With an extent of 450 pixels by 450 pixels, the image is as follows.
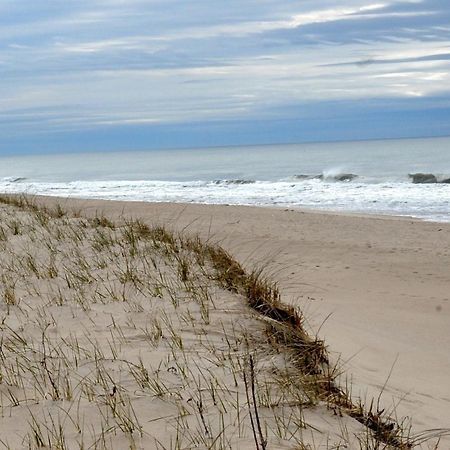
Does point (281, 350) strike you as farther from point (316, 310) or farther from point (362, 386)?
point (316, 310)

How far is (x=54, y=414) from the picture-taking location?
3.27 meters

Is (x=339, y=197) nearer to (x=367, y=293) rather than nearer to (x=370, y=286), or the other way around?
(x=370, y=286)

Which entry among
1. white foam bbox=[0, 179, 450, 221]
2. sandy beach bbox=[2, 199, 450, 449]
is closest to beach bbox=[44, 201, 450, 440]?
sandy beach bbox=[2, 199, 450, 449]

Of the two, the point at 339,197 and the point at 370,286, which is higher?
the point at 370,286

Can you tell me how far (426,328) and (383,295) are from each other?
145 cm

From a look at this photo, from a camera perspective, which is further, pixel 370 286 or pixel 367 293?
pixel 370 286

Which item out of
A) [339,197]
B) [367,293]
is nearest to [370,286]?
[367,293]

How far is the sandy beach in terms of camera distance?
4078 mm

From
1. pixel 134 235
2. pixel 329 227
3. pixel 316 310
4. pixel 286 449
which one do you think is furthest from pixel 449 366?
pixel 329 227

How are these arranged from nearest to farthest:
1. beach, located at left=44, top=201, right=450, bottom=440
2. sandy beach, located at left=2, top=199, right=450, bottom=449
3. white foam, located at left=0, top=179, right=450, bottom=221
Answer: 1. sandy beach, located at left=2, top=199, right=450, bottom=449
2. beach, located at left=44, top=201, right=450, bottom=440
3. white foam, located at left=0, top=179, right=450, bottom=221

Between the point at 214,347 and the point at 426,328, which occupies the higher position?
the point at 214,347

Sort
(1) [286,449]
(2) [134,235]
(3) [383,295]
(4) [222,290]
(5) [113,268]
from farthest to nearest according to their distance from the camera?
(2) [134,235] < (3) [383,295] < (5) [113,268] < (4) [222,290] < (1) [286,449]

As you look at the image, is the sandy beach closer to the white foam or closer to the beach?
the beach

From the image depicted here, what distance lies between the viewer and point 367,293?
304 inches
